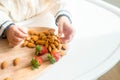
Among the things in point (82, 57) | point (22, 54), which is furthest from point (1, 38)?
point (82, 57)

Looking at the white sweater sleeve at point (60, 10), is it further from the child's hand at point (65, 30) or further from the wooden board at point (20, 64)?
the wooden board at point (20, 64)

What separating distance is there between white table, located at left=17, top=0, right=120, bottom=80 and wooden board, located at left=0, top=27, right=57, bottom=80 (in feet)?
0.06

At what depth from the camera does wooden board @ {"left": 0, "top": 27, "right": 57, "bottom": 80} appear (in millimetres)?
599

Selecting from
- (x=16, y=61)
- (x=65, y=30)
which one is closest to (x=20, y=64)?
(x=16, y=61)

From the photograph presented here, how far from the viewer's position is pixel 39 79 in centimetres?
59

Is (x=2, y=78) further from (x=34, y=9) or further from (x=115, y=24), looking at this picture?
(x=115, y=24)

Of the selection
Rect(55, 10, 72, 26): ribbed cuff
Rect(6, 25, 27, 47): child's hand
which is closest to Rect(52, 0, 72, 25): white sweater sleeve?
Rect(55, 10, 72, 26): ribbed cuff

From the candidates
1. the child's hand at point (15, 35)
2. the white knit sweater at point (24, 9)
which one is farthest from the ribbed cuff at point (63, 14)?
the child's hand at point (15, 35)

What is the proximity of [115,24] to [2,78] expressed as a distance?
1.18 ft

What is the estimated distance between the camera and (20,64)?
626mm

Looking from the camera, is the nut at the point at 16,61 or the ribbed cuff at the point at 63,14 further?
the ribbed cuff at the point at 63,14

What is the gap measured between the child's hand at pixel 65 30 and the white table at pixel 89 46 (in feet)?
0.06

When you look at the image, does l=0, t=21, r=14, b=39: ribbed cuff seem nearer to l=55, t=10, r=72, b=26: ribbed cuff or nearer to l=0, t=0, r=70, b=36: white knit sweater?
l=0, t=0, r=70, b=36: white knit sweater

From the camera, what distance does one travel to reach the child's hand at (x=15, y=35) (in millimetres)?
647
